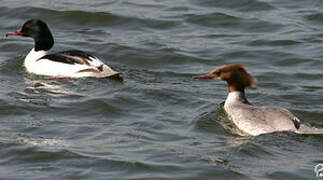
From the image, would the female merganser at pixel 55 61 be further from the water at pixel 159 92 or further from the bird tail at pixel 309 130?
the bird tail at pixel 309 130

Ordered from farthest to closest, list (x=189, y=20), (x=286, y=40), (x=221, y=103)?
(x=189, y=20) < (x=286, y=40) < (x=221, y=103)

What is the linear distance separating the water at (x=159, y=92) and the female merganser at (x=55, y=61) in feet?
0.69

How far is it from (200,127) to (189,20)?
5.99 m

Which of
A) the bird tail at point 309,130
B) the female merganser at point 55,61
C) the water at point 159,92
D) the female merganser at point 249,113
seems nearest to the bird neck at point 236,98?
the female merganser at point 249,113

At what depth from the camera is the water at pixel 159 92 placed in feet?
32.2

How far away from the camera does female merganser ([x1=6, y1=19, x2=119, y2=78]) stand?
44.3 feet

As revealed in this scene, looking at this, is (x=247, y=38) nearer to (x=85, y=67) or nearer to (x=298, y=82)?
(x=298, y=82)

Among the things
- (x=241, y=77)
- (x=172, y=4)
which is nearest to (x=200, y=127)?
(x=241, y=77)

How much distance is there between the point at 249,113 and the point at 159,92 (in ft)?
6.90

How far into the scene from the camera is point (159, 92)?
12781 millimetres

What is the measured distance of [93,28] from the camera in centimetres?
1672

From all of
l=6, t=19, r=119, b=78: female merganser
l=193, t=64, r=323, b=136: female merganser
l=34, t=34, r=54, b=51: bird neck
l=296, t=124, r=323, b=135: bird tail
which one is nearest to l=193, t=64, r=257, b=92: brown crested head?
l=193, t=64, r=323, b=136: female merganser

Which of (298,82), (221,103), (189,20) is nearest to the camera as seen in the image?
(221,103)

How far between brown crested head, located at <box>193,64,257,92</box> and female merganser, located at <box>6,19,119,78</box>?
7.04ft
